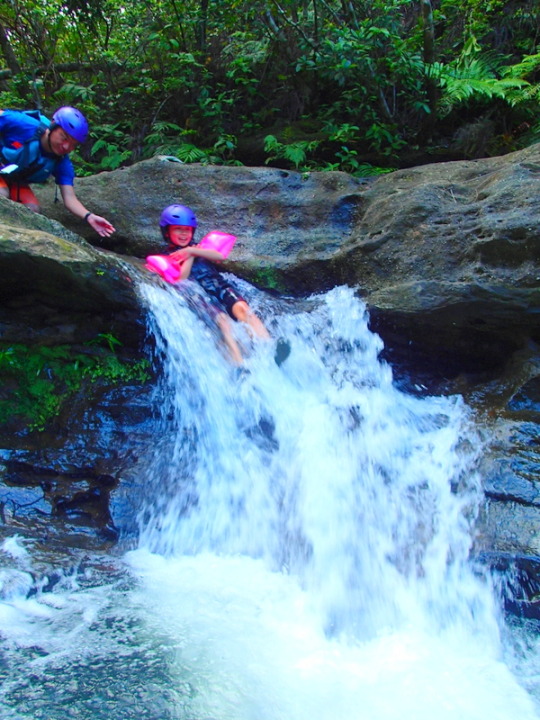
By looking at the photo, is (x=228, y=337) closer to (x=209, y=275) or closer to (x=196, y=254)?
(x=209, y=275)

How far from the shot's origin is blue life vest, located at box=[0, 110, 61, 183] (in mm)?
4797

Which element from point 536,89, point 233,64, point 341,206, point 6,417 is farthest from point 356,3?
point 6,417

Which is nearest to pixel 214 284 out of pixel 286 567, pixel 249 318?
pixel 249 318

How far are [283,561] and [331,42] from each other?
7132 millimetres

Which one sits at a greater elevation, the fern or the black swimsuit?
the fern

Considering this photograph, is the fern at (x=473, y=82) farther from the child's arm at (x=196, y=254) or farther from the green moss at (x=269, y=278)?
the child's arm at (x=196, y=254)

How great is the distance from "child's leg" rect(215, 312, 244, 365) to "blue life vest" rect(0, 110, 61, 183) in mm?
2166

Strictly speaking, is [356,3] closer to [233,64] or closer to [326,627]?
[233,64]

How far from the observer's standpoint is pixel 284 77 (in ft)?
27.7

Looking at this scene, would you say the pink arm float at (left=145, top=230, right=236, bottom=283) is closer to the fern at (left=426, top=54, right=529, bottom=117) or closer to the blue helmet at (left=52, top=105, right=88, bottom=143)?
the blue helmet at (left=52, top=105, right=88, bottom=143)

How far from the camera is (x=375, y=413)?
4578 millimetres

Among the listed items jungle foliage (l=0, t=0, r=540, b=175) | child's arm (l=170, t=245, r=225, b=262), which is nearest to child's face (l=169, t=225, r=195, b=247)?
child's arm (l=170, t=245, r=225, b=262)

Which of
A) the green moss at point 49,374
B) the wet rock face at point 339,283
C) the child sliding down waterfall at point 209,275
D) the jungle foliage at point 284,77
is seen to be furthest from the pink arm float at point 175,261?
the jungle foliage at point 284,77

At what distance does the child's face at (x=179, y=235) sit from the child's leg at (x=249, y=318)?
1.01 metres
